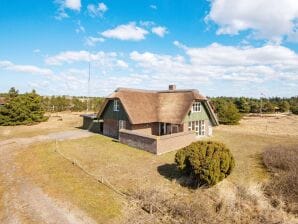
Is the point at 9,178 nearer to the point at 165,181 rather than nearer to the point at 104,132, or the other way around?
the point at 165,181

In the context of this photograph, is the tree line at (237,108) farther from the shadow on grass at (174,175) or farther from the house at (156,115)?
the shadow on grass at (174,175)

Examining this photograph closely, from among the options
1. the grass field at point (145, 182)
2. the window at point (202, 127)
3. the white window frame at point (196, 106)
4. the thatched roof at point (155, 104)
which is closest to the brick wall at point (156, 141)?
the grass field at point (145, 182)

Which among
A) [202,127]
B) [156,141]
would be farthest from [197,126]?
[156,141]

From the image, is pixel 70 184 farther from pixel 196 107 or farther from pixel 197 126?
pixel 197 126

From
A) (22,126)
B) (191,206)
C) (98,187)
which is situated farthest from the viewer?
(22,126)

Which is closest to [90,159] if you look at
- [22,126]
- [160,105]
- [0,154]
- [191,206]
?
[0,154]

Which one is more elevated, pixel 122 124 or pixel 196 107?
pixel 196 107
